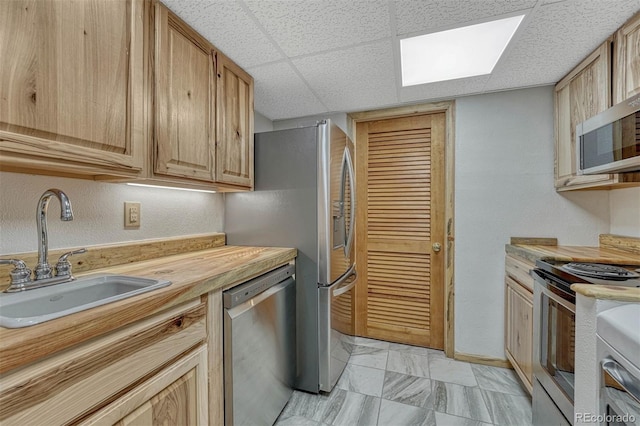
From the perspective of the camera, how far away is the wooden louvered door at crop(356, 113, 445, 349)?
2465 millimetres

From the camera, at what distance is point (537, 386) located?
4.94 feet

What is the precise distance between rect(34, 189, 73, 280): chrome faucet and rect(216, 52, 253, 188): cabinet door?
28.3 inches

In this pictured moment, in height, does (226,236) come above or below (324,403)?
above

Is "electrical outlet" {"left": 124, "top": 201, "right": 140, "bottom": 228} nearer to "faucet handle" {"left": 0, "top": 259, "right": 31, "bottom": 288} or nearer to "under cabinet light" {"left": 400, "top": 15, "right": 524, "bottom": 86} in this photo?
"faucet handle" {"left": 0, "top": 259, "right": 31, "bottom": 288}

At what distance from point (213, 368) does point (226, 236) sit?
1.08 m

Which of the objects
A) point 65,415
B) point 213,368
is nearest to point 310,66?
point 213,368

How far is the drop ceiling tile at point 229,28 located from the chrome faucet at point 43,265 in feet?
3.17

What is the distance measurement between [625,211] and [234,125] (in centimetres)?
259

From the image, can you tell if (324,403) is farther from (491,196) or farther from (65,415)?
(491,196)

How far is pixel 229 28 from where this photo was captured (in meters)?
1.41

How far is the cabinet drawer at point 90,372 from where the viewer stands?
589 millimetres

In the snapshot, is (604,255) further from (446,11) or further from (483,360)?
(446,11)

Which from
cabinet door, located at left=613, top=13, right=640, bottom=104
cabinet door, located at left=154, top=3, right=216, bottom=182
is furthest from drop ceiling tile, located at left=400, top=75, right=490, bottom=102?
cabinet door, located at left=154, top=3, right=216, bottom=182

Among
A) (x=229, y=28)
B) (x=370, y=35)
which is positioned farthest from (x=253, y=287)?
(x=370, y=35)
